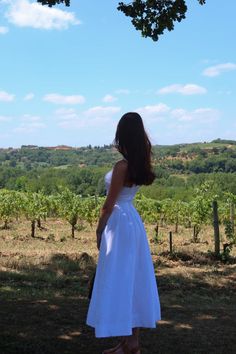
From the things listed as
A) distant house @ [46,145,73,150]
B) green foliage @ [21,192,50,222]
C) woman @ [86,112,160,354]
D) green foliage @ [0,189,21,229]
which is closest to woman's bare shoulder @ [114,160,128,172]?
woman @ [86,112,160,354]

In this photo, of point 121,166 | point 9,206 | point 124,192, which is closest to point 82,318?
point 124,192

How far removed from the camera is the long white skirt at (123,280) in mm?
3316

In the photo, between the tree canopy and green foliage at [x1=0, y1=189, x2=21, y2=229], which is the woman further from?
green foliage at [x1=0, y1=189, x2=21, y2=229]

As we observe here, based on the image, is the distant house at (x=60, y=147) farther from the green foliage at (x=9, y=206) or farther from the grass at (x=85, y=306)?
the grass at (x=85, y=306)

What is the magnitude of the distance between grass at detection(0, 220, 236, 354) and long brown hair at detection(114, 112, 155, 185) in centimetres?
168

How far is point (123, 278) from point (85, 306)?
2.41 m

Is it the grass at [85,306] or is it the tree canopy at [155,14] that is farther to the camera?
the tree canopy at [155,14]

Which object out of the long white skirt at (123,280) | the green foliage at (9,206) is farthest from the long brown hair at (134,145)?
the green foliage at (9,206)

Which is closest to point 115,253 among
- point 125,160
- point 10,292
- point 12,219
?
point 125,160

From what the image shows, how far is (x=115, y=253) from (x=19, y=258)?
7.70 metres

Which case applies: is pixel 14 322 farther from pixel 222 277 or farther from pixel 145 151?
pixel 222 277

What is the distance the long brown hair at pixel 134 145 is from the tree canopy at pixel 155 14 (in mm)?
4396

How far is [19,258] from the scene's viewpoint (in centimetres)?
1056

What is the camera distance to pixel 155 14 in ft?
24.2
